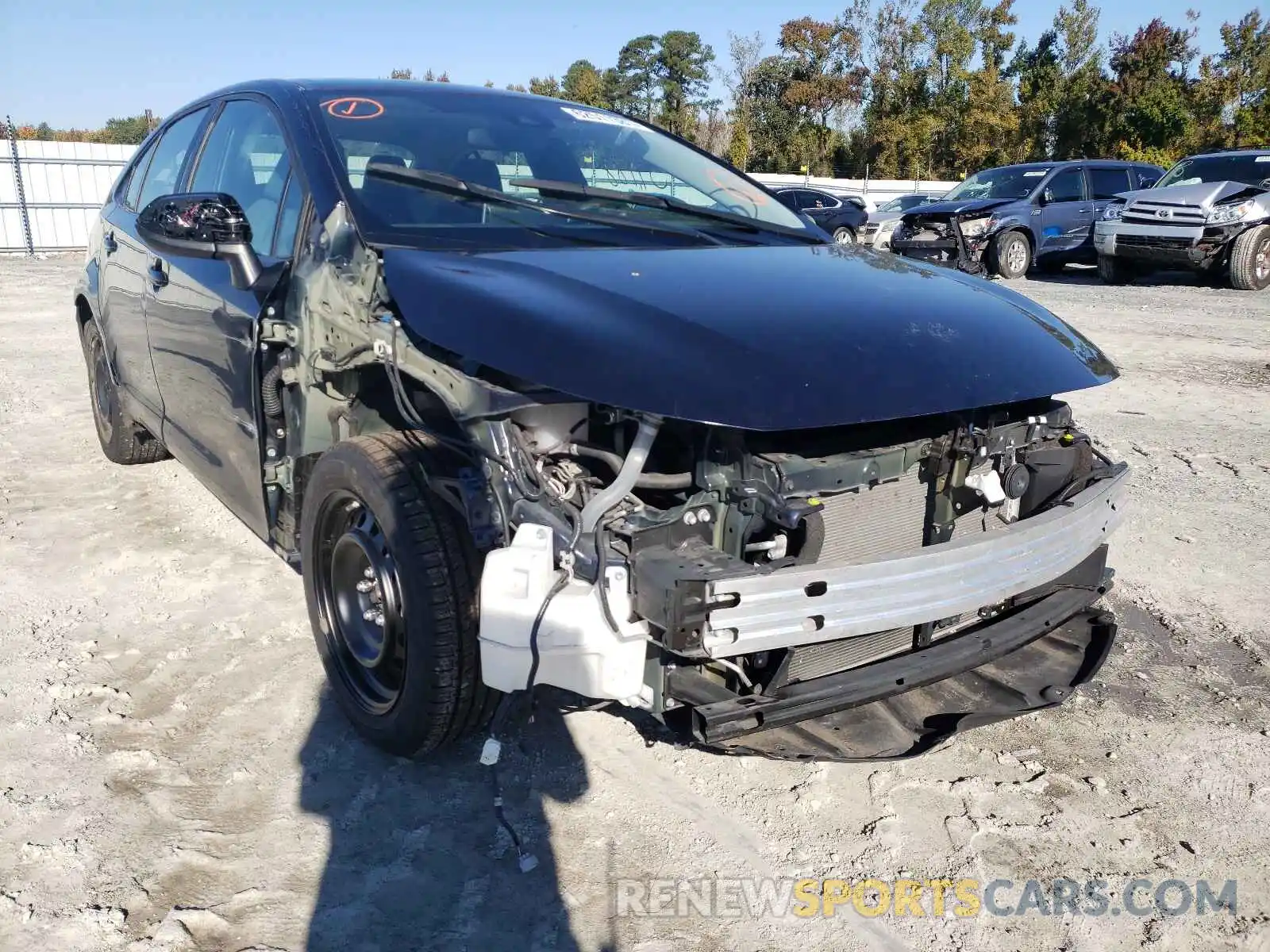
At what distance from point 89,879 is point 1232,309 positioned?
12.7m

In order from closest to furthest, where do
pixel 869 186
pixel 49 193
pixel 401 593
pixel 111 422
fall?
1. pixel 401 593
2. pixel 111 422
3. pixel 49 193
4. pixel 869 186

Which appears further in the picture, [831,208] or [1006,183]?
[831,208]

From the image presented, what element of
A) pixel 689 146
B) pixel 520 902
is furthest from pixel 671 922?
pixel 689 146

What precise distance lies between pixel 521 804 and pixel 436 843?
0.24 m

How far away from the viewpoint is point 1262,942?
214cm

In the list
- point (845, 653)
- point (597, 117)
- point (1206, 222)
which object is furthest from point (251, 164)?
point (1206, 222)

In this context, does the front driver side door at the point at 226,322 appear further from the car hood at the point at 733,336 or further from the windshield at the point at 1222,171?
the windshield at the point at 1222,171

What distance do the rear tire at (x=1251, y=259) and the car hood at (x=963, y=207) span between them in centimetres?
290

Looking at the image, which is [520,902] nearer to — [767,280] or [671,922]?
[671,922]

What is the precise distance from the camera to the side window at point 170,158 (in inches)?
157

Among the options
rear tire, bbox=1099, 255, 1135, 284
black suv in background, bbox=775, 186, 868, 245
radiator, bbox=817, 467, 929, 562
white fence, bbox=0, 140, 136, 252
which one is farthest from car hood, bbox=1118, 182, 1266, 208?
white fence, bbox=0, 140, 136, 252

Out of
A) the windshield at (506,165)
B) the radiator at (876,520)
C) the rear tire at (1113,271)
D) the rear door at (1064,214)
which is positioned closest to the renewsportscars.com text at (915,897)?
the radiator at (876,520)

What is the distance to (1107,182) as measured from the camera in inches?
593

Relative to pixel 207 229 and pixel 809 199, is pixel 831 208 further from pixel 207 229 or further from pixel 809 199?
pixel 207 229
